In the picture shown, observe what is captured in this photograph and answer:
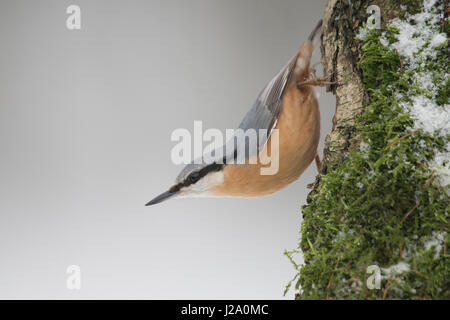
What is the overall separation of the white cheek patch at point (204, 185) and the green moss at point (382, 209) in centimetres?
50

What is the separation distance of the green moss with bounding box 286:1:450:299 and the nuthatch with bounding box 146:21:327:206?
367mm

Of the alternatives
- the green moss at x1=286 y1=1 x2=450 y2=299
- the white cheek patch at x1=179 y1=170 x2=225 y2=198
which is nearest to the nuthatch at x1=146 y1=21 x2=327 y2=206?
the white cheek patch at x1=179 y1=170 x2=225 y2=198

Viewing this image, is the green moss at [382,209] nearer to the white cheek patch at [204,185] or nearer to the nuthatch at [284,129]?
the nuthatch at [284,129]

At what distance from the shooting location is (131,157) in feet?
7.57

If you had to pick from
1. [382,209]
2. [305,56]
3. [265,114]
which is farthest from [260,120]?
[382,209]

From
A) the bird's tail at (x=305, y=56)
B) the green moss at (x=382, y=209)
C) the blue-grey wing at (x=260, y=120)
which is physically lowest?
the green moss at (x=382, y=209)

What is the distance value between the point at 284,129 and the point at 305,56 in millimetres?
250

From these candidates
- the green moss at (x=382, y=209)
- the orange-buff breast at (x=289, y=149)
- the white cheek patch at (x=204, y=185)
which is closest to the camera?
the green moss at (x=382, y=209)

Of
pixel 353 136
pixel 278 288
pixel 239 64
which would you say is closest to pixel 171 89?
pixel 239 64

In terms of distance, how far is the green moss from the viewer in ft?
1.97

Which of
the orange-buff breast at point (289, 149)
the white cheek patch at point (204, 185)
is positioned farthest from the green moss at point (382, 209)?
the white cheek patch at point (204, 185)

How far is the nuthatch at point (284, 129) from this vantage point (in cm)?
115

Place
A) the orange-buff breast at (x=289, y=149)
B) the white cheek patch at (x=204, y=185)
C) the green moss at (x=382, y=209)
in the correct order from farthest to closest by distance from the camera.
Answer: the white cheek patch at (x=204, y=185)
the orange-buff breast at (x=289, y=149)
the green moss at (x=382, y=209)

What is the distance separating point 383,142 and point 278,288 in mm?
1456
